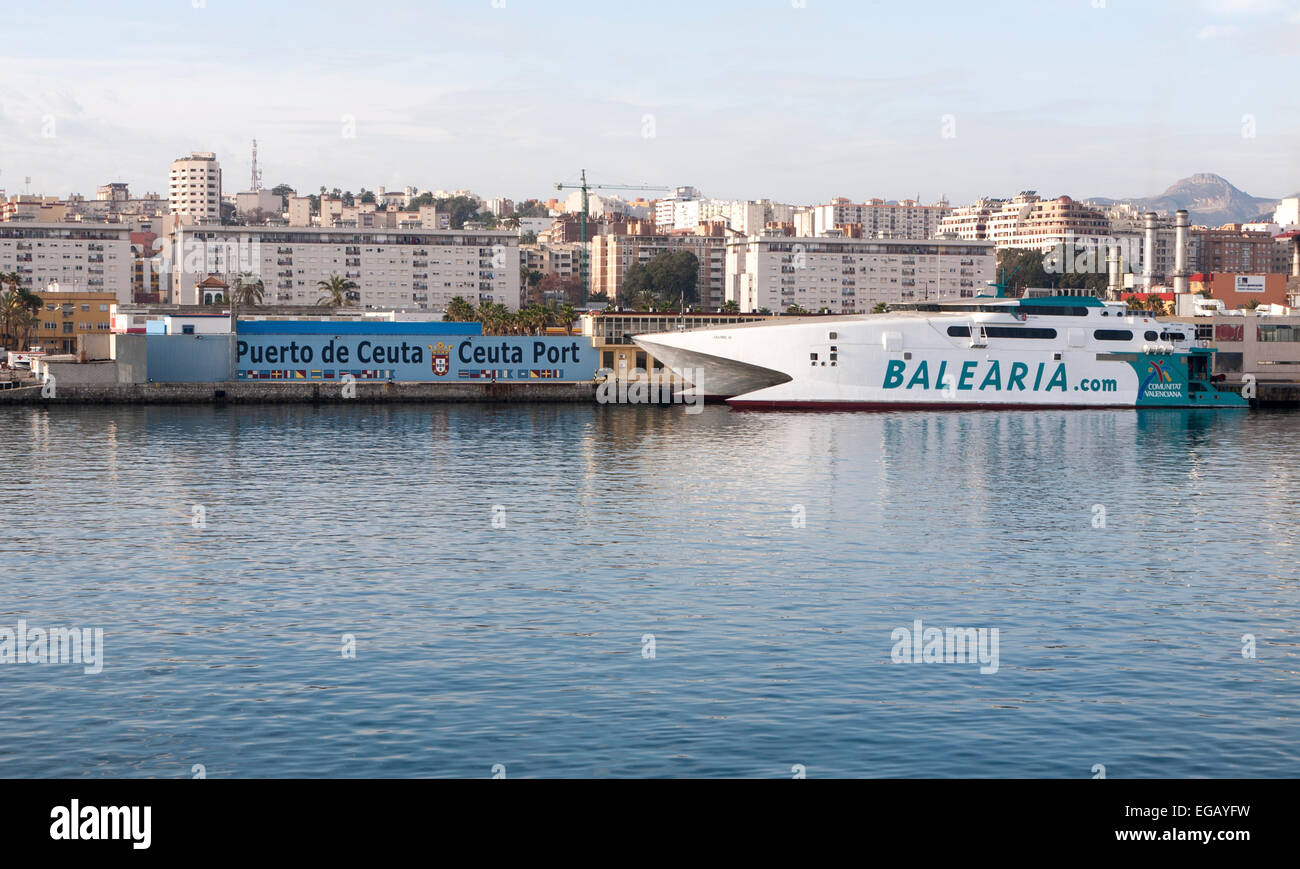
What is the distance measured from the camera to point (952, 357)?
294 feet

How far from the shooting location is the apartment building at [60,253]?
18950 cm

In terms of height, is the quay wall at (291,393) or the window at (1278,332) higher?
the window at (1278,332)

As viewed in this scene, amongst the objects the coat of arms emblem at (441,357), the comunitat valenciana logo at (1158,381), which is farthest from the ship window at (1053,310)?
the coat of arms emblem at (441,357)

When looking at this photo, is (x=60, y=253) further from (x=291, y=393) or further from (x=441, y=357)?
(x=441, y=357)

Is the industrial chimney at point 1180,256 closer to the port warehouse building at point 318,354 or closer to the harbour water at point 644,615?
the port warehouse building at point 318,354

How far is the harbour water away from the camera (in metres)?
18.2

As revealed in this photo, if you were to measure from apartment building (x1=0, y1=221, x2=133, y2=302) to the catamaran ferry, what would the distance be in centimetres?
12958

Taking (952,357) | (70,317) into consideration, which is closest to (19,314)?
(70,317)

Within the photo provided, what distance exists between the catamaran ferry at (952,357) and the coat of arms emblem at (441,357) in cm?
1988
